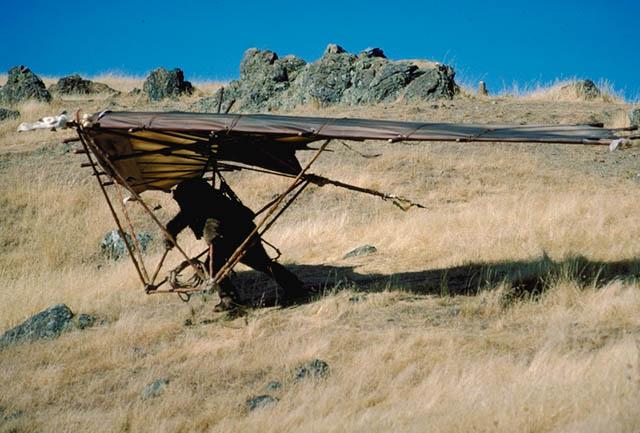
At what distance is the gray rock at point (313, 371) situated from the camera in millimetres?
6438

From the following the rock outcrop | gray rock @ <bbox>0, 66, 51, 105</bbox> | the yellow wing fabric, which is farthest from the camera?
gray rock @ <bbox>0, 66, 51, 105</bbox>

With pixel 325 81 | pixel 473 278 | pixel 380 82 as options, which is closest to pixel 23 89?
pixel 325 81

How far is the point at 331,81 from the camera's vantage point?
24.9 m

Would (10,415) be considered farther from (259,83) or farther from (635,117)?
(259,83)

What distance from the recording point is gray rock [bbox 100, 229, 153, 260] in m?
13.2

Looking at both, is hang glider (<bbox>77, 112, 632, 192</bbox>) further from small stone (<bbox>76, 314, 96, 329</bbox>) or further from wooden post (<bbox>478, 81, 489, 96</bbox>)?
wooden post (<bbox>478, 81, 489, 96</bbox>)

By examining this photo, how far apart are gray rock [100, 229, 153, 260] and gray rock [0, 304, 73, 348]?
13.3ft

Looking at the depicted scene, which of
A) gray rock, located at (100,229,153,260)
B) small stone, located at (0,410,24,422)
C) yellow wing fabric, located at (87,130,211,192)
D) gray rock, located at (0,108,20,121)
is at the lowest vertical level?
small stone, located at (0,410,24,422)

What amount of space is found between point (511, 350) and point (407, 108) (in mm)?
15239

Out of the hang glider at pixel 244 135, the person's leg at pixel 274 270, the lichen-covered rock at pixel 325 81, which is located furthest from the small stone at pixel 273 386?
the lichen-covered rock at pixel 325 81

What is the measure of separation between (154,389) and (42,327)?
289 cm

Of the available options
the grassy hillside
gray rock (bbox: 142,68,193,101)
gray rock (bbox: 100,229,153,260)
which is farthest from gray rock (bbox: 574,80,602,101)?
gray rock (bbox: 100,229,153,260)

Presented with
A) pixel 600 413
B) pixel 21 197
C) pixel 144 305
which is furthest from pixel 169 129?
pixel 21 197

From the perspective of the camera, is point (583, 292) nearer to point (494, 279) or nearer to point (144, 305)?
point (494, 279)
